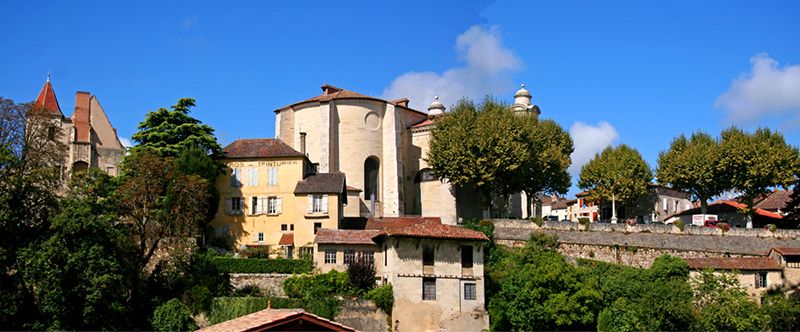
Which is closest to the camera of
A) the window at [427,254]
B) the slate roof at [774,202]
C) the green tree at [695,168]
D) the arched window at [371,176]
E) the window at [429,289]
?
the window at [429,289]

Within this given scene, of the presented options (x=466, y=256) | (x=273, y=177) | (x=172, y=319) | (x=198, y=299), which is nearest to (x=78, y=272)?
(x=172, y=319)

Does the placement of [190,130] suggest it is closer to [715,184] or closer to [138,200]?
[138,200]

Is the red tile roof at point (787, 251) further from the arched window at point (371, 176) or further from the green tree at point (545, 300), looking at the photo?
the arched window at point (371, 176)

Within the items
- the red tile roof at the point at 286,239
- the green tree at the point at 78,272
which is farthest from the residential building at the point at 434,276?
the green tree at the point at 78,272

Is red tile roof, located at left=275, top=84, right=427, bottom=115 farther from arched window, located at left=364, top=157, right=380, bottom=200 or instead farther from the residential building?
the residential building

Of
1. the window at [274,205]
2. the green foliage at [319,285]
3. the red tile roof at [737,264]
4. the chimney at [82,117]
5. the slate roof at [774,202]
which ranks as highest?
the chimney at [82,117]

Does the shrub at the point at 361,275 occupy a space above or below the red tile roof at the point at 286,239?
below

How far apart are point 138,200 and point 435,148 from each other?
86.6 feet

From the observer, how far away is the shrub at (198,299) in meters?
41.9

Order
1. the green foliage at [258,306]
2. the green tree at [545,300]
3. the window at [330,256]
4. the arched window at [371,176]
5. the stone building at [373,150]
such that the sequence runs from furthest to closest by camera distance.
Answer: the arched window at [371,176], the stone building at [373,150], the window at [330,256], the green tree at [545,300], the green foliage at [258,306]

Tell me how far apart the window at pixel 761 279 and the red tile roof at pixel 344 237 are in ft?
65.3

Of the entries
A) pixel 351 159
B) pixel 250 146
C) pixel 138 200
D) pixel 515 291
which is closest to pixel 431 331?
pixel 515 291

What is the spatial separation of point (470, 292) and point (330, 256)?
758 cm

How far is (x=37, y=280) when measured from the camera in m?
37.3
